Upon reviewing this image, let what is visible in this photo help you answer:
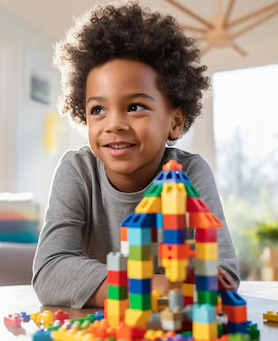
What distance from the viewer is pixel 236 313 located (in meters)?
0.54

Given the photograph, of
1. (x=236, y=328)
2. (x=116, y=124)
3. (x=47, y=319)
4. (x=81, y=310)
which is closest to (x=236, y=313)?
(x=236, y=328)

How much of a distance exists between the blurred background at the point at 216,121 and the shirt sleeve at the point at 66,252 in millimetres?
3277

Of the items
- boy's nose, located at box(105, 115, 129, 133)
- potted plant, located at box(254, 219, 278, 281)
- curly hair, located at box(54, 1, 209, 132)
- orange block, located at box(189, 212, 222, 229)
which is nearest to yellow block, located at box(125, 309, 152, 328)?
orange block, located at box(189, 212, 222, 229)

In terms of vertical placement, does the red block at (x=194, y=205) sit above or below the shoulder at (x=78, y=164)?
below

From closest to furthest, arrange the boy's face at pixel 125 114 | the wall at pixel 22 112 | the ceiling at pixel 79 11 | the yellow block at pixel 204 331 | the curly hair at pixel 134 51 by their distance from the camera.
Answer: the yellow block at pixel 204 331
the boy's face at pixel 125 114
the curly hair at pixel 134 51
the ceiling at pixel 79 11
the wall at pixel 22 112

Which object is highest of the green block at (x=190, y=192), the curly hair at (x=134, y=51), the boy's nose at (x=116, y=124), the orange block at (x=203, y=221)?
the curly hair at (x=134, y=51)

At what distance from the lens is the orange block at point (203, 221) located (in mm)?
517

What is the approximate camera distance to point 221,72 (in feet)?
17.0

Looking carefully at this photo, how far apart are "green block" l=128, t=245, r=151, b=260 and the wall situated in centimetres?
393

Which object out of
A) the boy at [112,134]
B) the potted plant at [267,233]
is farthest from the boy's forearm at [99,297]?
the potted plant at [267,233]

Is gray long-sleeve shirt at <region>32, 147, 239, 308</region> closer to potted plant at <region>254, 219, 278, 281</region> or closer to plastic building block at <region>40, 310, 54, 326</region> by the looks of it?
plastic building block at <region>40, 310, 54, 326</region>

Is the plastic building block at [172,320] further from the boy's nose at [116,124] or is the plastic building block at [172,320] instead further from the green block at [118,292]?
the boy's nose at [116,124]

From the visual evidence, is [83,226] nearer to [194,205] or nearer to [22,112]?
[194,205]

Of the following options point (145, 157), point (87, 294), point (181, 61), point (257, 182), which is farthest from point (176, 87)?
point (257, 182)
